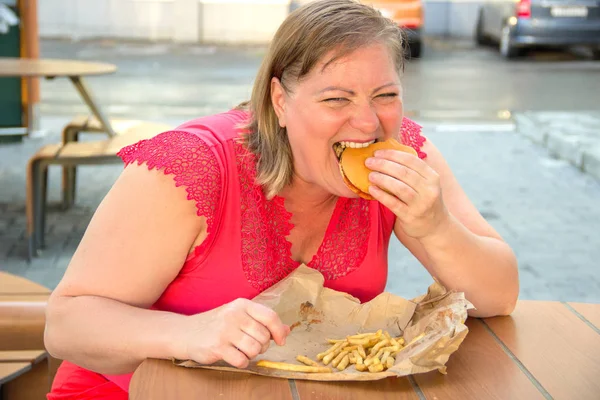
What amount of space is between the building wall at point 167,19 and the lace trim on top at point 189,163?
1750 centimetres

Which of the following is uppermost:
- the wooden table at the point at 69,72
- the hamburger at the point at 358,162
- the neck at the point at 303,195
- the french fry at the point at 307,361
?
the hamburger at the point at 358,162

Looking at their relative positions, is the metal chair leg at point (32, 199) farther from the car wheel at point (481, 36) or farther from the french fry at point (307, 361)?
the car wheel at point (481, 36)

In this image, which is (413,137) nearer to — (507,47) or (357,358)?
(357,358)

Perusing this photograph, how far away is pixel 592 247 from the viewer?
5699 mm

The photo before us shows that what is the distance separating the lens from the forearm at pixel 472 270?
2.14 meters

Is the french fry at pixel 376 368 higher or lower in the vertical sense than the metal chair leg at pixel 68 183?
higher

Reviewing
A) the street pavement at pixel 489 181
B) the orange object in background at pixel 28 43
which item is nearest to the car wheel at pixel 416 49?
the street pavement at pixel 489 181

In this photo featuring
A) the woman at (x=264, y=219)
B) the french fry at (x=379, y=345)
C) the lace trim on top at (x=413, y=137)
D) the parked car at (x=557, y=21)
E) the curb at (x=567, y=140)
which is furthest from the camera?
the parked car at (x=557, y=21)

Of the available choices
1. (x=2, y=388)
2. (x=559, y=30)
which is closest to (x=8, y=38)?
(x=2, y=388)

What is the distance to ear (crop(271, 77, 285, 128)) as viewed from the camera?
2221 millimetres

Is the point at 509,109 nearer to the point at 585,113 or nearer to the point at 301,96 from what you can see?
the point at 585,113

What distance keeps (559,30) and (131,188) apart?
46.1 feet

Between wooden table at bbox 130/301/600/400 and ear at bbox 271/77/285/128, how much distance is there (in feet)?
2.27

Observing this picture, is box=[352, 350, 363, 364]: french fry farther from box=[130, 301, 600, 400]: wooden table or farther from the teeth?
the teeth
